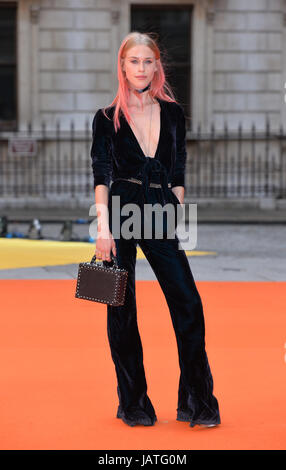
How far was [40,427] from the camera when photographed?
4.19m

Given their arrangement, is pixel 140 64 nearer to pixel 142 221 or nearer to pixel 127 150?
pixel 127 150

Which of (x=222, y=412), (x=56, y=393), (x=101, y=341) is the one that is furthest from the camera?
(x=101, y=341)

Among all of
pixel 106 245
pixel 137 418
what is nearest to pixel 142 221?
pixel 106 245

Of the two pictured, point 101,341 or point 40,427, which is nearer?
point 40,427

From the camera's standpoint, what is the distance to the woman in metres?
4.14

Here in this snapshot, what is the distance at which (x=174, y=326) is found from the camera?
13.6 ft

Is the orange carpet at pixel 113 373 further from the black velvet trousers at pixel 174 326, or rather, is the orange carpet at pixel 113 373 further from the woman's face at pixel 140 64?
the woman's face at pixel 140 64

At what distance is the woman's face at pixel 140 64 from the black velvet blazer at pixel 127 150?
142 mm

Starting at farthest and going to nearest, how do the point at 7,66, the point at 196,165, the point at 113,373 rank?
the point at 7,66
the point at 196,165
the point at 113,373

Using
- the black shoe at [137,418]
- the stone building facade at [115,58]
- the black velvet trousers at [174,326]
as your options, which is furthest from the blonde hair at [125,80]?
the stone building facade at [115,58]

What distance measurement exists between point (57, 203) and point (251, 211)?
13.2ft

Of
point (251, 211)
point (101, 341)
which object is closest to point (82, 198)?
point (251, 211)

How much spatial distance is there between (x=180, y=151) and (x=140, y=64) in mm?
443
